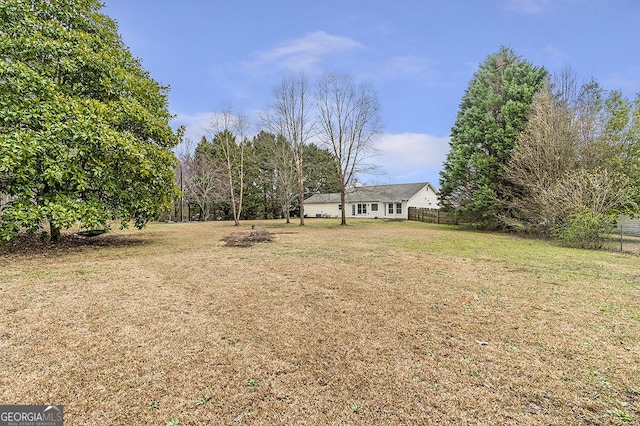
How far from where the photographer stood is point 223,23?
11211 millimetres

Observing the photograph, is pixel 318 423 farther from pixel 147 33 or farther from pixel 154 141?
pixel 147 33

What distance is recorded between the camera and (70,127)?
718 cm

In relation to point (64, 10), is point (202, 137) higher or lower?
higher

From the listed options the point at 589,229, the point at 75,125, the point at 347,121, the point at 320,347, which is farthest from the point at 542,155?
the point at 75,125

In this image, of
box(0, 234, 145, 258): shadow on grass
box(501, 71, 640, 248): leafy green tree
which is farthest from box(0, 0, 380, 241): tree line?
box(501, 71, 640, 248): leafy green tree

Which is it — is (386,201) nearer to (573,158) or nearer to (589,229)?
(573,158)

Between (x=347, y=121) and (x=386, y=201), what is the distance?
45.7 feet

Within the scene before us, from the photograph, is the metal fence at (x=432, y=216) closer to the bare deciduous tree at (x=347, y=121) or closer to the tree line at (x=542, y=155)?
the tree line at (x=542, y=155)

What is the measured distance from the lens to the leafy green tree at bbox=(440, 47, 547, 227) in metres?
17.0

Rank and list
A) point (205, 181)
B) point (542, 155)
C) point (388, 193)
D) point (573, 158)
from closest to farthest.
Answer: point (573, 158)
point (542, 155)
point (205, 181)
point (388, 193)

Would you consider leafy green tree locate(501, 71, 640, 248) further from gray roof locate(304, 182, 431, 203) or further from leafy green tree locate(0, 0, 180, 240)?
gray roof locate(304, 182, 431, 203)

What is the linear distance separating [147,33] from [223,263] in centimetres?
897

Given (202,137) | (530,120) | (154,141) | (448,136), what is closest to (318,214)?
(202,137)

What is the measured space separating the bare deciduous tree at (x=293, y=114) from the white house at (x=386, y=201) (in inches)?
424
